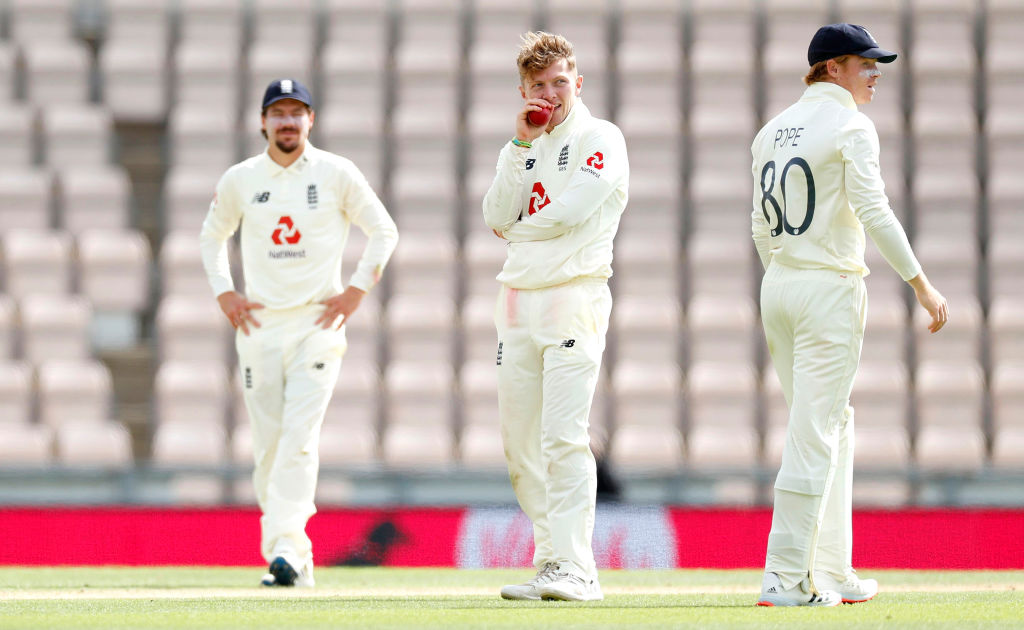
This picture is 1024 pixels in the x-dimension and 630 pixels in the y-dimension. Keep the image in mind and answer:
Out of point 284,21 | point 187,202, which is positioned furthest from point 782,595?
point 284,21

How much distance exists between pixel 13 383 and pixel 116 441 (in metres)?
0.83

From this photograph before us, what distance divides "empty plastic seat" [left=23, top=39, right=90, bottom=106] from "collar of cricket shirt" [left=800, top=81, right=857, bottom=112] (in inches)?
344

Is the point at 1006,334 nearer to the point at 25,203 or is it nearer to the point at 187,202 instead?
the point at 187,202

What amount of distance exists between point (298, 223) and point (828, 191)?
2.49 m

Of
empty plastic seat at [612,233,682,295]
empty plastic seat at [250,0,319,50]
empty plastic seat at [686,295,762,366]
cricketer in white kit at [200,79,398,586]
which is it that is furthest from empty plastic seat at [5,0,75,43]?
cricketer in white kit at [200,79,398,586]

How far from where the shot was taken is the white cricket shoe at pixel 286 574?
591 centimetres

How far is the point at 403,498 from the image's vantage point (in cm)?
895

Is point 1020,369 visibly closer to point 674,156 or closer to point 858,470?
point 858,470

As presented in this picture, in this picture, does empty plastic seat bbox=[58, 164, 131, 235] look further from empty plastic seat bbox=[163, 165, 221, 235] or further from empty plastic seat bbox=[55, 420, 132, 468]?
empty plastic seat bbox=[55, 420, 132, 468]

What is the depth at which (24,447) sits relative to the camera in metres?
9.98

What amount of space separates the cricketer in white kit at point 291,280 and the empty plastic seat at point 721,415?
4049mm

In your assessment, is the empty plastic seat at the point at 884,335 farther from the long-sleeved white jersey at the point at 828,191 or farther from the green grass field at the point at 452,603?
the long-sleeved white jersey at the point at 828,191

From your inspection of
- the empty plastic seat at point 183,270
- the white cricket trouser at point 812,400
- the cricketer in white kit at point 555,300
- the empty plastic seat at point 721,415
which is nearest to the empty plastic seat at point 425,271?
the empty plastic seat at point 183,270

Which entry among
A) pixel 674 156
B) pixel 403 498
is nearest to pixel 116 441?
pixel 403 498
